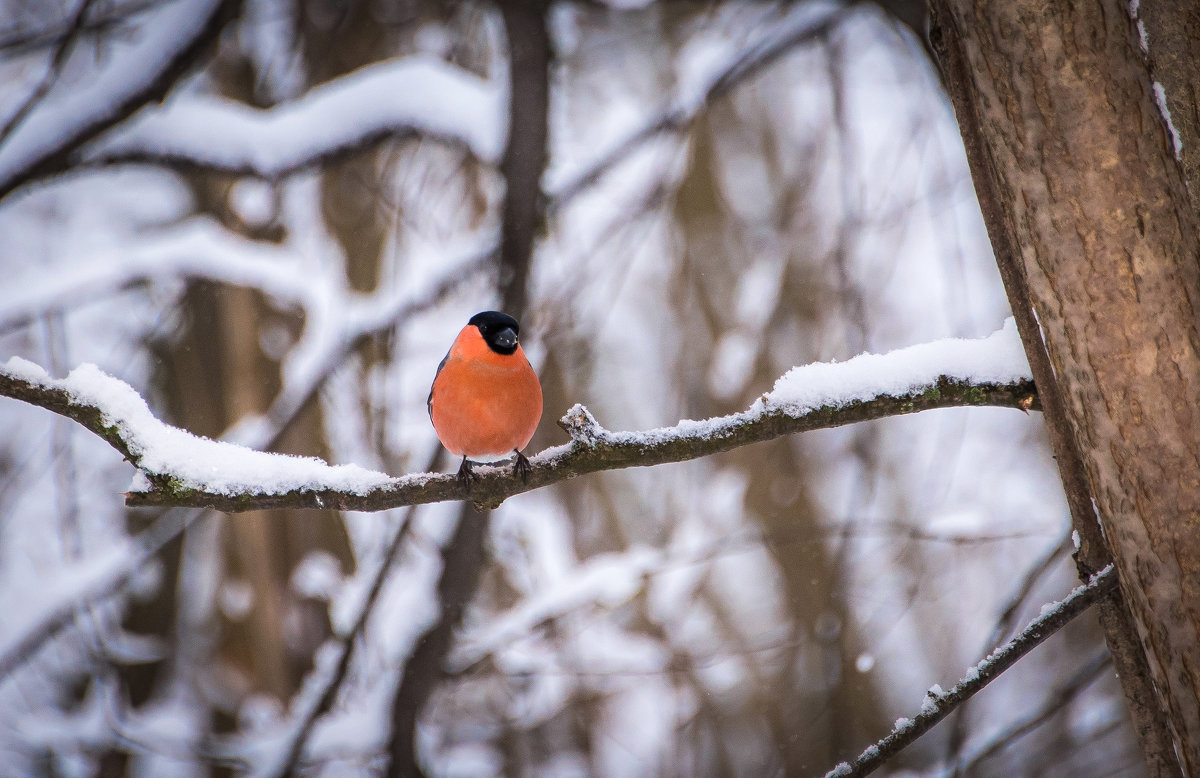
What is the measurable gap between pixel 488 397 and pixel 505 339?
22 cm

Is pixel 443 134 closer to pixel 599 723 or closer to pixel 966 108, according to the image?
pixel 966 108

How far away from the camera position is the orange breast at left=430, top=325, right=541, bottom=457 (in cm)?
247

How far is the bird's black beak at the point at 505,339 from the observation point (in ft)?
8.48

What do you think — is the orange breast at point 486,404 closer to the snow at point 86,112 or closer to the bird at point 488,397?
the bird at point 488,397

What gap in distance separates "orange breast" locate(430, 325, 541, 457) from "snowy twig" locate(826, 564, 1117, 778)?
130 cm

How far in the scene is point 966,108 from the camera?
172 cm

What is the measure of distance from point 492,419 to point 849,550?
10.1 ft

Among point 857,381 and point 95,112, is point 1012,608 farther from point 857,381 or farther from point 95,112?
point 95,112

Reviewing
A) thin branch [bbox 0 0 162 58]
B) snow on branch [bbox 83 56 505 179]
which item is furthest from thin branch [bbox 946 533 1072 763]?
thin branch [bbox 0 0 162 58]

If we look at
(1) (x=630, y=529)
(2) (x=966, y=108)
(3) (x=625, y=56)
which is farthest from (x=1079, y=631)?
(3) (x=625, y=56)

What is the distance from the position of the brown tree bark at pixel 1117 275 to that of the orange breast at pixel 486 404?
1442 millimetres

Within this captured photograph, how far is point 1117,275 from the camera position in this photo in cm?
151

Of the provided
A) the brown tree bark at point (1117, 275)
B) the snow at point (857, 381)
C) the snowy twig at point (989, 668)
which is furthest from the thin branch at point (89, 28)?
the snowy twig at point (989, 668)

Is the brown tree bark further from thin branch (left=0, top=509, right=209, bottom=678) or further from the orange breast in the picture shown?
thin branch (left=0, top=509, right=209, bottom=678)
